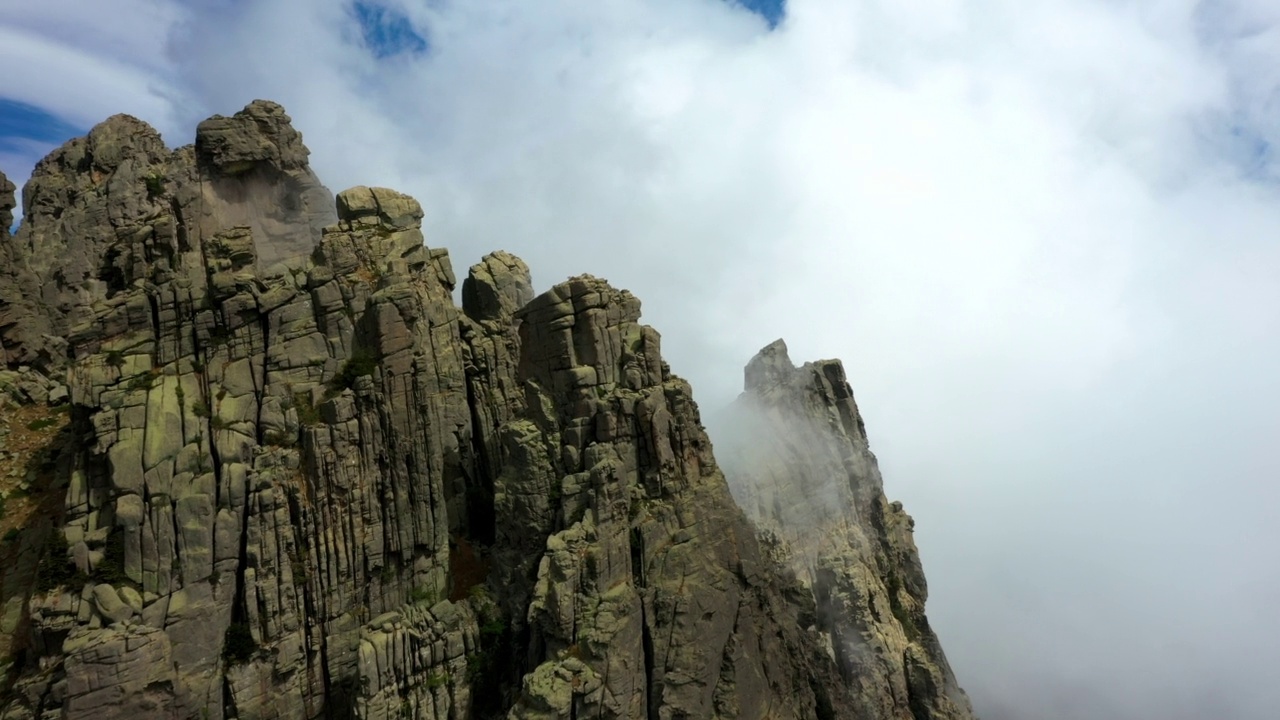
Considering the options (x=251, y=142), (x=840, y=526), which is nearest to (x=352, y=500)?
(x=251, y=142)

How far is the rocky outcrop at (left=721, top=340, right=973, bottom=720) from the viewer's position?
60.5 m

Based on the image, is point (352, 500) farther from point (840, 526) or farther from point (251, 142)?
point (840, 526)

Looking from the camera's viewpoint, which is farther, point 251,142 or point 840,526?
point 840,526

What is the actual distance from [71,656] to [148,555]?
4.26 meters

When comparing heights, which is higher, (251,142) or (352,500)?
(251,142)

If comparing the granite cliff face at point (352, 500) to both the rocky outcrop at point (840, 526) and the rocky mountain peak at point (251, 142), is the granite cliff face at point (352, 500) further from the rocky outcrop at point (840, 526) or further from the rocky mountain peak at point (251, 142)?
the rocky outcrop at point (840, 526)

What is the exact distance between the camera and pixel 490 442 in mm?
36812

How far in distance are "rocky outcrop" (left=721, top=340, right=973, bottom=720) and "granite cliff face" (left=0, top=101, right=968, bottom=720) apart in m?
22.8

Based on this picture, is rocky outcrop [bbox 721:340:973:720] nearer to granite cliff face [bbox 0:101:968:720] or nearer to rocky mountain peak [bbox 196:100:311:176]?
granite cliff face [bbox 0:101:968:720]

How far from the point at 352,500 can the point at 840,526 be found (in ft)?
162

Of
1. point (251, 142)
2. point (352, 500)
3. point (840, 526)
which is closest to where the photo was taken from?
point (352, 500)

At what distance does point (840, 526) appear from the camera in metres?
68.1

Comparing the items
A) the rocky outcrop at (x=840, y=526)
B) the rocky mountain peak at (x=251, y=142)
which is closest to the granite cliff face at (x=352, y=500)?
the rocky mountain peak at (x=251, y=142)

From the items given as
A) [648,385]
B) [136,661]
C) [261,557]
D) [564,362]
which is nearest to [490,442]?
[564,362]
